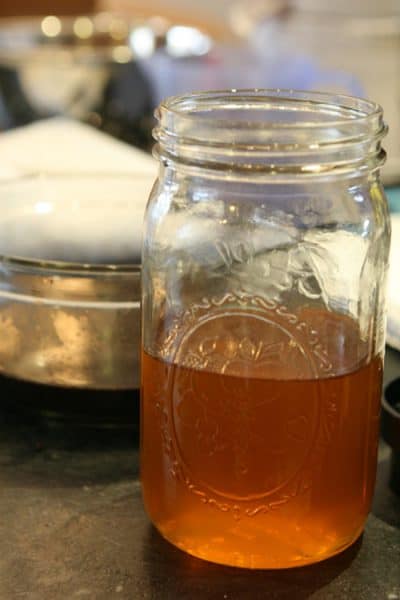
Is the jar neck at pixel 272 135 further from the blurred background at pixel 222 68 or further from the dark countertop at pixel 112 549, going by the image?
the blurred background at pixel 222 68

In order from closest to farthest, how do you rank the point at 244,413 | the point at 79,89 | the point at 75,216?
the point at 244,413
the point at 75,216
the point at 79,89

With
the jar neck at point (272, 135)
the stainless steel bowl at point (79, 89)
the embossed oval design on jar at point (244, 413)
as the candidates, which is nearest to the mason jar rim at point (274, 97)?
the jar neck at point (272, 135)

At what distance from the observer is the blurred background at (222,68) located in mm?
1327

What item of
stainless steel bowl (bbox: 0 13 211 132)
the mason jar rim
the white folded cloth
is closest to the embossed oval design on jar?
the mason jar rim

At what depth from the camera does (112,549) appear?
0.56 m

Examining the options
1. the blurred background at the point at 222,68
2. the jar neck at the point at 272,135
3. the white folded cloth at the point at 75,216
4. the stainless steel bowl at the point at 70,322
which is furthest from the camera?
the blurred background at the point at 222,68

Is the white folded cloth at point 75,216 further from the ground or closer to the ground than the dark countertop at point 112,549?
further from the ground

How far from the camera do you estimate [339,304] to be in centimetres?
56

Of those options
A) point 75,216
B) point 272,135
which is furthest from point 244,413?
point 75,216

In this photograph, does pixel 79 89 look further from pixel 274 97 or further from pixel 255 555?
pixel 255 555

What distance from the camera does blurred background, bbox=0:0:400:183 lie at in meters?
1.33

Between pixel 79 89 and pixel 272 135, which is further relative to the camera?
pixel 79 89

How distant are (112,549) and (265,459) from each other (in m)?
0.11

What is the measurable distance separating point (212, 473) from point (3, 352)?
0.73ft
